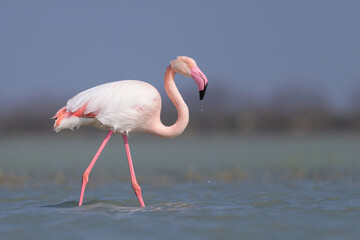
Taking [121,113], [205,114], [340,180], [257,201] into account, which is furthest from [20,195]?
[205,114]

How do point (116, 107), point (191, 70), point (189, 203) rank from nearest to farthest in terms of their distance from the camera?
1. point (116, 107)
2. point (191, 70)
3. point (189, 203)

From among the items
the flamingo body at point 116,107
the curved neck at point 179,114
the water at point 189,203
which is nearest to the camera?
the water at point 189,203

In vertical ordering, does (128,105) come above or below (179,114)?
above

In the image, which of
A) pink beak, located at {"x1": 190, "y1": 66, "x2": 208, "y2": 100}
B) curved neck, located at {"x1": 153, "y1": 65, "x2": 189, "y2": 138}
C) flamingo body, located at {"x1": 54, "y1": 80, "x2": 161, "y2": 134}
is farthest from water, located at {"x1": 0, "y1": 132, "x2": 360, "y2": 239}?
pink beak, located at {"x1": 190, "y1": 66, "x2": 208, "y2": 100}

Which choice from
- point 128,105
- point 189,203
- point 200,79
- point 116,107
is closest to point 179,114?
point 200,79

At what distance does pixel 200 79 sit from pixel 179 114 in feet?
2.31

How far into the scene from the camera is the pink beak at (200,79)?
815 cm

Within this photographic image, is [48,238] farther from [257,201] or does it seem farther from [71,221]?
[257,201]

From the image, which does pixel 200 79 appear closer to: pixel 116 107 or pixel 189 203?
pixel 116 107

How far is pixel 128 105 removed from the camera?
8133 millimetres

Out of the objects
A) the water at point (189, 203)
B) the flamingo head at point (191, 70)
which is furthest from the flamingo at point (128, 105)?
the water at point (189, 203)

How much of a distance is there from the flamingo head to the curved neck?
0.18 metres

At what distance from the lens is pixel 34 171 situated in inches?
629

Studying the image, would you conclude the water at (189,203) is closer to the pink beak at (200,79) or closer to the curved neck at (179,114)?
the curved neck at (179,114)
